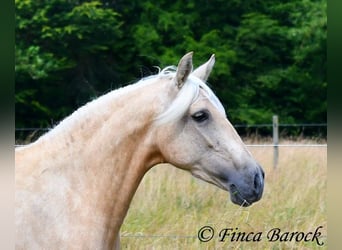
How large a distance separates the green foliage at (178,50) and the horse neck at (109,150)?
13.0m

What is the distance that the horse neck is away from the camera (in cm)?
233

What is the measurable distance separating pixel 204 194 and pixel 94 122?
11.7 ft

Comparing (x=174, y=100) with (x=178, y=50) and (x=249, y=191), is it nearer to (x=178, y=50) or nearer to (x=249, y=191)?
(x=249, y=191)

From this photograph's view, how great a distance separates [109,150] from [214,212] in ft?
9.97

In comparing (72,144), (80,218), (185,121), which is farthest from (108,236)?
(185,121)

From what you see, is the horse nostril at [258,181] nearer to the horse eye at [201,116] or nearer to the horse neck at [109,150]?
the horse eye at [201,116]

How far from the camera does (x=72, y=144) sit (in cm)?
237

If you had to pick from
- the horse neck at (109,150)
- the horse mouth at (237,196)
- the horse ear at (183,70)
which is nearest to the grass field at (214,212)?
the horse mouth at (237,196)

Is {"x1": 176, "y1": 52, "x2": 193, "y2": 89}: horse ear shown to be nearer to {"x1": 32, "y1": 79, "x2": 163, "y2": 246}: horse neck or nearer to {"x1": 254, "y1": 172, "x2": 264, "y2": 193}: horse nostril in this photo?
{"x1": 32, "y1": 79, "x2": 163, "y2": 246}: horse neck

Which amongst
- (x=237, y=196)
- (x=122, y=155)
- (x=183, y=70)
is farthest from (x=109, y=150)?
(x=237, y=196)

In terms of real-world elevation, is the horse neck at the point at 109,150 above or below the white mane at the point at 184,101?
below

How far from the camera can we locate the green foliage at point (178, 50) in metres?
15.8

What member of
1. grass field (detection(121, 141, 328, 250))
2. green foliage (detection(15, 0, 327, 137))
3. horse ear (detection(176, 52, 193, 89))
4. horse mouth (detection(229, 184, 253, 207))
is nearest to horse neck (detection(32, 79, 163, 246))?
horse ear (detection(176, 52, 193, 89))

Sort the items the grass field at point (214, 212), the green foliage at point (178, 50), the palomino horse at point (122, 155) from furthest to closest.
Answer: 1. the green foliage at point (178, 50)
2. the grass field at point (214, 212)
3. the palomino horse at point (122, 155)
